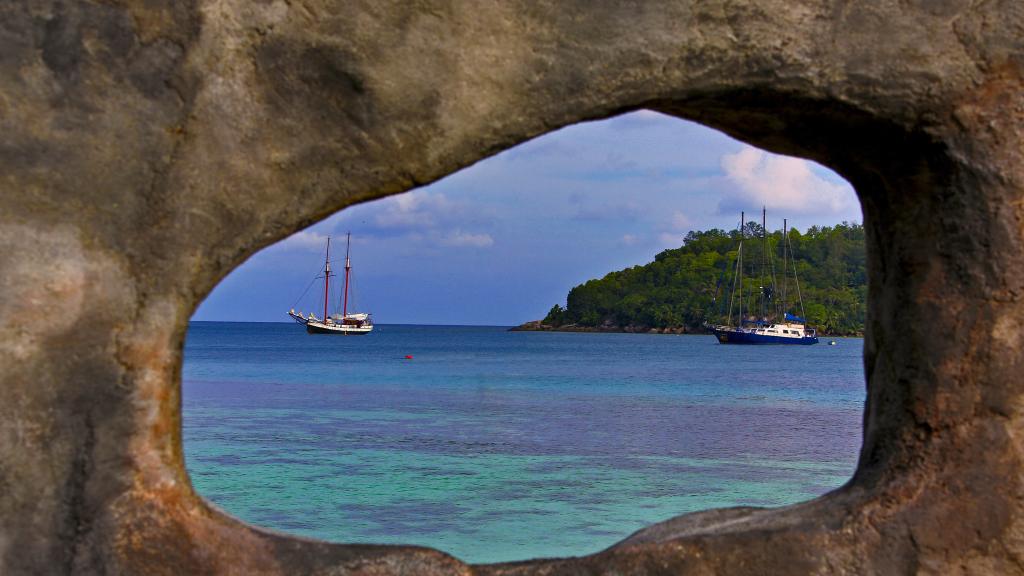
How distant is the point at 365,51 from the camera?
2.84 metres

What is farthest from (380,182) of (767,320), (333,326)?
(333,326)

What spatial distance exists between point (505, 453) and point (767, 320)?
193 ft

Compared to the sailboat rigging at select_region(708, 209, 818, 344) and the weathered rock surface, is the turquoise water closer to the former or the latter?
the weathered rock surface

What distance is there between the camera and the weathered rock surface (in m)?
2.72

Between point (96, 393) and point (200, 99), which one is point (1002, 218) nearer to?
point (200, 99)

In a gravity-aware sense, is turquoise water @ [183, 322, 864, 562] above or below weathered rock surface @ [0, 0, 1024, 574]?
below

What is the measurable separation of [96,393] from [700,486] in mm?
11944

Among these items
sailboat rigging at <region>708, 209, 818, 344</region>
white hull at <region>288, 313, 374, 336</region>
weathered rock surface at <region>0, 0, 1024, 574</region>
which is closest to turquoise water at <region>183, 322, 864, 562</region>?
weathered rock surface at <region>0, 0, 1024, 574</region>

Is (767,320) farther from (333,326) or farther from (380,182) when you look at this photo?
(380,182)

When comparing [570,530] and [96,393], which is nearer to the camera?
[96,393]

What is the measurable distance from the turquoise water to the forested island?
113 feet

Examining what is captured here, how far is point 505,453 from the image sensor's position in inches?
701

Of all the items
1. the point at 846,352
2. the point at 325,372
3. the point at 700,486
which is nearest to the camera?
the point at 700,486

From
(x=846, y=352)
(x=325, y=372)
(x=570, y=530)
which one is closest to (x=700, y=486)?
(x=570, y=530)
